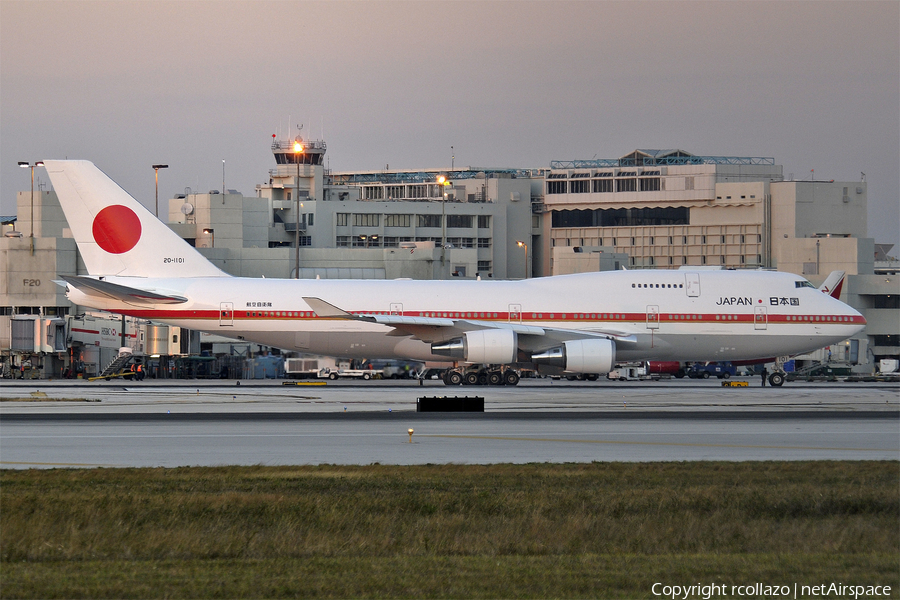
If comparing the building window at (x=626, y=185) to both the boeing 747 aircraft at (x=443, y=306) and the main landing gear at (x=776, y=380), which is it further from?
the main landing gear at (x=776, y=380)

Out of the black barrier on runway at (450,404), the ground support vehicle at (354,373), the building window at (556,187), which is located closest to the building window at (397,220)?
the building window at (556,187)

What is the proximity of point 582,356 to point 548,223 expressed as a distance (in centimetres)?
9630

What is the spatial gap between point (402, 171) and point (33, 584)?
148893mm

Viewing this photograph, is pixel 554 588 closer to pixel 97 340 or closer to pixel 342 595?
pixel 342 595

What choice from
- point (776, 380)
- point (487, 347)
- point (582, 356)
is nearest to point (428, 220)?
point (776, 380)

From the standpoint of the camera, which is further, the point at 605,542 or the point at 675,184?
the point at 675,184

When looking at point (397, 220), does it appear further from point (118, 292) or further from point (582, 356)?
point (582, 356)

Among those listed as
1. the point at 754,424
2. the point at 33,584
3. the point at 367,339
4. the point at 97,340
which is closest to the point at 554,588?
the point at 33,584

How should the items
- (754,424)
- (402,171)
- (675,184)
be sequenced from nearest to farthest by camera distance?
(754,424) < (675,184) < (402,171)

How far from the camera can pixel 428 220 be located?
128 meters

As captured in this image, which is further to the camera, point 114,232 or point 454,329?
point 114,232

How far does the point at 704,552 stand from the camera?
11.7 meters

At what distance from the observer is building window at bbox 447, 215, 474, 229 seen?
12625 cm

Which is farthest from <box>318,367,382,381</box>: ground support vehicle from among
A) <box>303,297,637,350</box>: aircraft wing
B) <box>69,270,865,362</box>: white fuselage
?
<box>303,297,637,350</box>: aircraft wing
